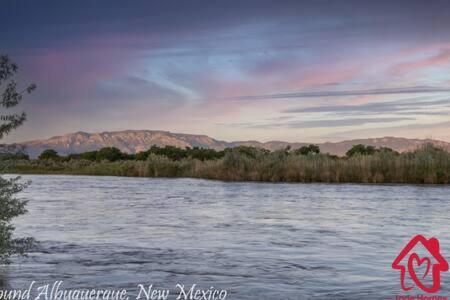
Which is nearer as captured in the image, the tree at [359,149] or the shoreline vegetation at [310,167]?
the shoreline vegetation at [310,167]

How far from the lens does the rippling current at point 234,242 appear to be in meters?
12.5

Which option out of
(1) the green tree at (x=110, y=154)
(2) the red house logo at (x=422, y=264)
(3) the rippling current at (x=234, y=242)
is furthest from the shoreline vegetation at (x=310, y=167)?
(2) the red house logo at (x=422, y=264)

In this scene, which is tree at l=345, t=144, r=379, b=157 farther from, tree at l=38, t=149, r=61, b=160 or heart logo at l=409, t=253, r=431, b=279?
heart logo at l=409, t=253, r=431, b=279

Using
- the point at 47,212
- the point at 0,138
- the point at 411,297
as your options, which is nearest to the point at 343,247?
the point at 411,297

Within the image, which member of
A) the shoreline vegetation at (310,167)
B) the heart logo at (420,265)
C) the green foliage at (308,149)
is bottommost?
the heart logo at (420,265)

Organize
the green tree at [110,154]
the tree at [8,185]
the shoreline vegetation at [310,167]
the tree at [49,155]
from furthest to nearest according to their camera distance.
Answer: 1. the tree at [49,155]
2. the green tree at [110,154]
3. the shoreline vegetation at [310,167]
4. the tree at [8,185]

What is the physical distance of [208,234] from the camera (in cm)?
1989

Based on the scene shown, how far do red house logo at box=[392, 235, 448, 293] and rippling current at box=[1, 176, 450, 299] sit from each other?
219 mm

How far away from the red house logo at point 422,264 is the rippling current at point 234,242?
0.72 ft

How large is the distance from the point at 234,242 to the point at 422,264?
5332 mm

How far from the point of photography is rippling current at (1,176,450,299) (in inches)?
493

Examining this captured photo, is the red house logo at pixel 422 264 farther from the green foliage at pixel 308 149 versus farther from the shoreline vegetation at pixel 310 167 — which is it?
the green foliage at pixel 308 149

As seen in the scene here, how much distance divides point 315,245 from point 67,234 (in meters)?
7.16

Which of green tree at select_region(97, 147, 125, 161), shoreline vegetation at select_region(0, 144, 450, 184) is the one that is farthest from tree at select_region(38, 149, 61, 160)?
shoreline vegetation at select_region(0, 144, 450, 184)
